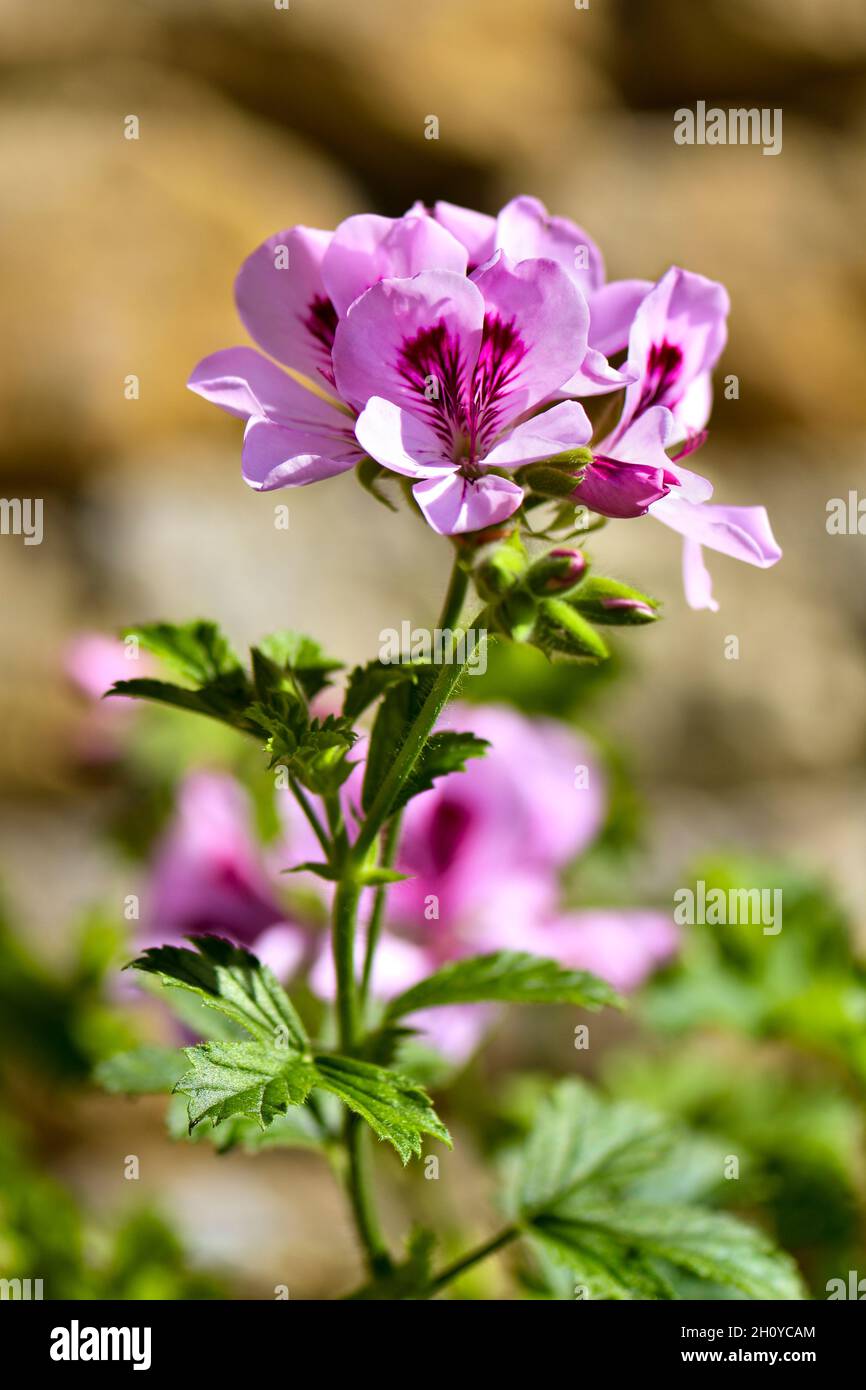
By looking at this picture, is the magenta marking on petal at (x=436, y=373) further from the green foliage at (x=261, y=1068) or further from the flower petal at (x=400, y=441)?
the green foliage at (x=261, y=1068)

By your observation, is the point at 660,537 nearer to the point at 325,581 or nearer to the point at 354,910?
the point at 325,581

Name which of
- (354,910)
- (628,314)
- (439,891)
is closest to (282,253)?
(628,314)

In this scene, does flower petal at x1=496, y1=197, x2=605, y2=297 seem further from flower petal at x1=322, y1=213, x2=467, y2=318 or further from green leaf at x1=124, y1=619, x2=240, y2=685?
green leaf at x1=124, y1=619, x2=240, y2=685

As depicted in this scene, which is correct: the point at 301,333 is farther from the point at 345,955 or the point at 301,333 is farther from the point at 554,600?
the point at 345,955

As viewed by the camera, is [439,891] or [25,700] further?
[25,700]

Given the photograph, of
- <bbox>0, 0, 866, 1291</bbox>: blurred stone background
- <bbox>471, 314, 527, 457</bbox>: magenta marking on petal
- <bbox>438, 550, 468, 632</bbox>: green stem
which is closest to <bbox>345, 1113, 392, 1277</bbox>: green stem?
<bbox>438, 550, 468, 632</bbox>: green stem

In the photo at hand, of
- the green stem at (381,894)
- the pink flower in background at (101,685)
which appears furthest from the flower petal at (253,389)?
the pink flower in background at (101,685)
